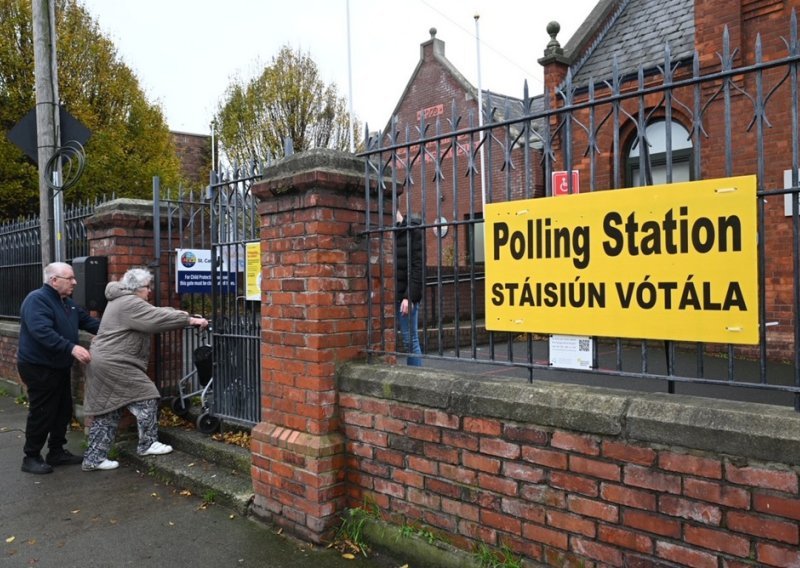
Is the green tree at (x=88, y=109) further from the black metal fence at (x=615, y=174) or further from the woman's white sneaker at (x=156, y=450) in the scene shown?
the black metal fence at (x=615, y=174)

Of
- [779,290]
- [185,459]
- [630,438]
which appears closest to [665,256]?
[630,438]

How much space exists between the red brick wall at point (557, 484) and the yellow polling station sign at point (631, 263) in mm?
327

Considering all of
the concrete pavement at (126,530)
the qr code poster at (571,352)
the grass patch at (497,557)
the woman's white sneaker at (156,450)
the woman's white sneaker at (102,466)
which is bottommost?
the concrete pavement at (126,530)

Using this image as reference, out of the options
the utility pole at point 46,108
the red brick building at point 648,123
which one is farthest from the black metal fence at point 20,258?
the red brick building at point 648,123

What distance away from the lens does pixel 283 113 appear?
65.3ft

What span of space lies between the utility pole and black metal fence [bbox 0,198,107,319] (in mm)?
331

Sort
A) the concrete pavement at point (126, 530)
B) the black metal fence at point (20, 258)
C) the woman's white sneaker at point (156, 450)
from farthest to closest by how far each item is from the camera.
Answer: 1. the black metal fence at point (20, 258)
2. the woman's white sneaker at point (156, 450)
3. the concrete pavement at point (126, 530)

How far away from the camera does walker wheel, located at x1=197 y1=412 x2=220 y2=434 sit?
5.13 meters

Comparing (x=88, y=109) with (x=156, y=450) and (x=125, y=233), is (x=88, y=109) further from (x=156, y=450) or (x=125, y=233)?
(x=156, y=450)

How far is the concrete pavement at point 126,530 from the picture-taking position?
3.37 metres

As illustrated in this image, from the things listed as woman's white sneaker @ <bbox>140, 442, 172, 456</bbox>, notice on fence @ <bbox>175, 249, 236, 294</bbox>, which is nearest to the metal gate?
notice on fence @ <bbox>175, 249, 236, 294</bbox>

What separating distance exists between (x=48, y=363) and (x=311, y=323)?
2.92m

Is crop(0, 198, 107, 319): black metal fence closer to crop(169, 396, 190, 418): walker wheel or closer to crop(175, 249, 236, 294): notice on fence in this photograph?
crop(175, 249, 236, 294): notice on fence

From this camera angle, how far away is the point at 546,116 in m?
2.79
